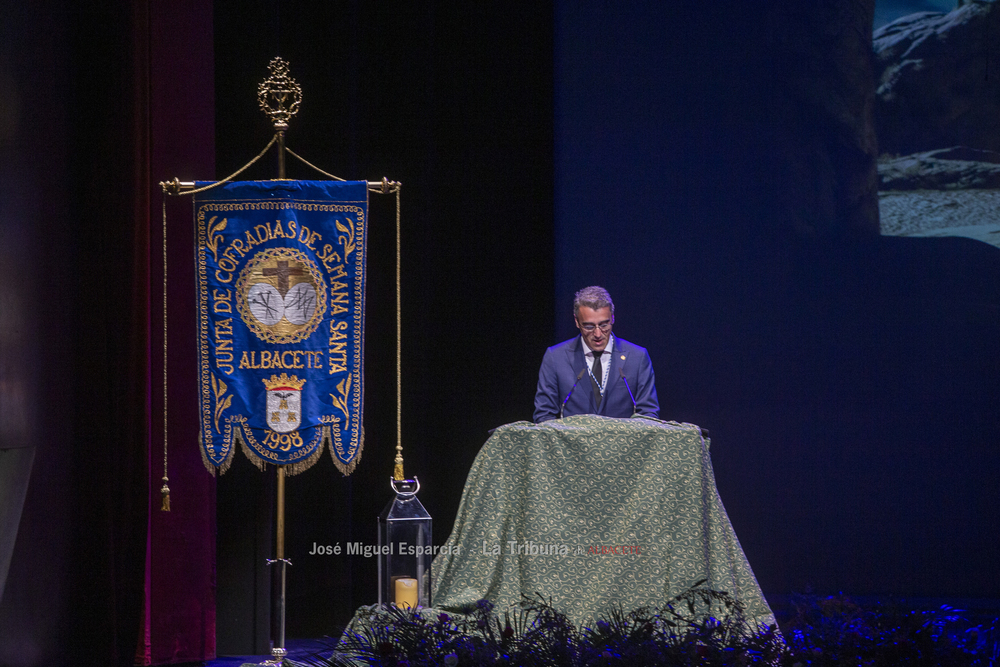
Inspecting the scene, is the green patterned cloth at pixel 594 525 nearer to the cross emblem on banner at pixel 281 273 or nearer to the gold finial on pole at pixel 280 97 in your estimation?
the cross emblem on banner at pixel 281 273

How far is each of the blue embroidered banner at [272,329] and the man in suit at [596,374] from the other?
1.08 metres

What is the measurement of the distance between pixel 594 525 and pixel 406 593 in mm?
752

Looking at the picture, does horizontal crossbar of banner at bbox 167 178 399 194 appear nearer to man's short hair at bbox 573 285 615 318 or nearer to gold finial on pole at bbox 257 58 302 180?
gold finial on pole at bbox 257 58 302 180

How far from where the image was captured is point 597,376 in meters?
4.44

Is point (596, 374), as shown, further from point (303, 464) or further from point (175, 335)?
point (175, 335)

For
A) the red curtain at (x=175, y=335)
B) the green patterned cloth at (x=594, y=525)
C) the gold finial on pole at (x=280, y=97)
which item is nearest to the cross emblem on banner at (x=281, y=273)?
the gold finial on pole at (x=280, y=97)

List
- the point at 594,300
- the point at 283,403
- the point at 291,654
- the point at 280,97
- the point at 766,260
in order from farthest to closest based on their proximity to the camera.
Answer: the point at 766,260, the point at 594,300, the point at 291,654, the point at 280,97, the point at 283,403

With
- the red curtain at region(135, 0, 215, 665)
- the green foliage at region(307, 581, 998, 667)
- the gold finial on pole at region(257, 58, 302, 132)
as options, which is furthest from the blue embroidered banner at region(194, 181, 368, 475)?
the green foliage at region(307, 581, 998, 667)

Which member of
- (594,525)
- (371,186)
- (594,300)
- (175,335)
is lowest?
(594,525)

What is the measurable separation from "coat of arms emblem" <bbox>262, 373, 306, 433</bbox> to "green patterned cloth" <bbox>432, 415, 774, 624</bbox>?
772 mm

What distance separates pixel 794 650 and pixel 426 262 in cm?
263

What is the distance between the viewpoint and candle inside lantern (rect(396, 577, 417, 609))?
3.51 m

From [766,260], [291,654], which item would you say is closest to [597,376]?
[766,260]

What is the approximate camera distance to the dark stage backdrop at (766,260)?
515 cm
